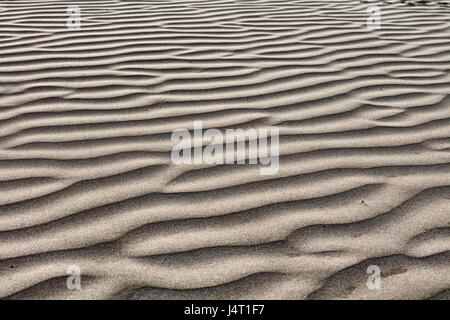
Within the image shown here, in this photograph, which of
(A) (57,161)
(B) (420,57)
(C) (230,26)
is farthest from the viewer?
(C) (230,26)

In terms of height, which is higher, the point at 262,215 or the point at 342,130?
the point at 342,130

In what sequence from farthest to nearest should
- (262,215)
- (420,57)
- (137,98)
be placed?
(420,57) < (137,98) < (262,215)

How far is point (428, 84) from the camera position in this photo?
2.90 metres

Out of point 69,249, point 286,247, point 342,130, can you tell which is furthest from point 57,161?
point 342,130

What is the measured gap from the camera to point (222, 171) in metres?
1.97

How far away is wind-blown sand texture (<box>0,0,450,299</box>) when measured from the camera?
1.46 m

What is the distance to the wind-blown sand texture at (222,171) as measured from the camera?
1.46m

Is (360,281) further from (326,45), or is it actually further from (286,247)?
(326,45)

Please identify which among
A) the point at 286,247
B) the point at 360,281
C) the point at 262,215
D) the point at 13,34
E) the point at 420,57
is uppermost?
the point at 13,34

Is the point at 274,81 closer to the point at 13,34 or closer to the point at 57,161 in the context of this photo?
the point at 57,161

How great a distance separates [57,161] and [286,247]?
102cm

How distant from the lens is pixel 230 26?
4078mm

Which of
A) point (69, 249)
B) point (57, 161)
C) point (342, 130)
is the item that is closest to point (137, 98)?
point (57, 161)

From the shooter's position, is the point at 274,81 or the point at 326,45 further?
the point at 326,45
